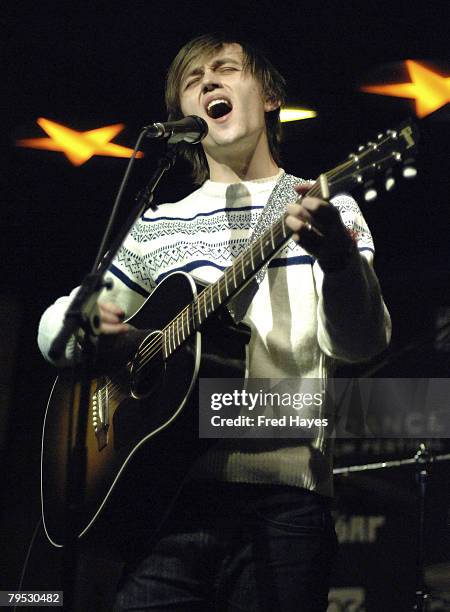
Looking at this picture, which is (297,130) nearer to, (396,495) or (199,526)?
(396,495)

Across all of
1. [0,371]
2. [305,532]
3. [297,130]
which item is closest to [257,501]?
[305,532]

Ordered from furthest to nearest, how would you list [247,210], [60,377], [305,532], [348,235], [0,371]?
[0,371] < [60,377] < [247,210] < [305,532] < [348,235]

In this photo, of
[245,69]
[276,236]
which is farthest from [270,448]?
[245,69]

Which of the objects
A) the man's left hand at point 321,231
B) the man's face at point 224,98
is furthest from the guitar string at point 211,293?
the man's face at point 224,98

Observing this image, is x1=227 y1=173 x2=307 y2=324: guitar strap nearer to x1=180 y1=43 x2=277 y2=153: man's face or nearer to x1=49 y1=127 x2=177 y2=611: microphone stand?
x1=180 y1=43 x2=277 y2=153: man's face

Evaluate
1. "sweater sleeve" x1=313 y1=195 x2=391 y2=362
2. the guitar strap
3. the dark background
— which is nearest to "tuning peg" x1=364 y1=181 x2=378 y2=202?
"sweater sleeve" x1=313 y1=195 x2=391 y2=362

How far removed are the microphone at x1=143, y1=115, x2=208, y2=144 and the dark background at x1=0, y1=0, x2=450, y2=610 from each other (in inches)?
36.7

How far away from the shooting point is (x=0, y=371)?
412 centimetres

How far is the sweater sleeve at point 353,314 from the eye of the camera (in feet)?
4.77

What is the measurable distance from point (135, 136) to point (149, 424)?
2250mm

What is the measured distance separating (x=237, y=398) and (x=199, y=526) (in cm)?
29

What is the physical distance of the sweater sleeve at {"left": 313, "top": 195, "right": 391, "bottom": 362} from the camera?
1.45 m

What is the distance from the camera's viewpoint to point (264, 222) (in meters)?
1.85

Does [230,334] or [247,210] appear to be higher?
[247,210]
